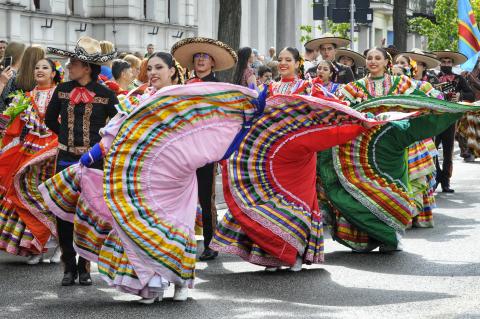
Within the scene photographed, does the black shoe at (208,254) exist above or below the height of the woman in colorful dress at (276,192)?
below

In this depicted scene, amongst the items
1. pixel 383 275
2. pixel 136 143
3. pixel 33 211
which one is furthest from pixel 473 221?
pixel 136 143

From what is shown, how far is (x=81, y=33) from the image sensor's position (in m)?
30.4

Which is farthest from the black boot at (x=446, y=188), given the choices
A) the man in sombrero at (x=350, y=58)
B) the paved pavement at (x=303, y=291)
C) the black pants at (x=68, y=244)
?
the black pants at (x=68, y=244)

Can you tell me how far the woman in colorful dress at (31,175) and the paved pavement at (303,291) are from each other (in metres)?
0.22

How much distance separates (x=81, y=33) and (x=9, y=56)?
728 inches

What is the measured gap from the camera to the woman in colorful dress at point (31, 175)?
36.0 ft

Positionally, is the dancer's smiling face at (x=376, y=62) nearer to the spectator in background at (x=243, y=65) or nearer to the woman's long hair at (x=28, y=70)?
the spectator in background at (x=243, y=65)

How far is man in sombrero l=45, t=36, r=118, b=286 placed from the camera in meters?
9.69

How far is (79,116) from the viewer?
9711mm

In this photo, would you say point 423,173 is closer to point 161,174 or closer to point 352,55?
point 161,174

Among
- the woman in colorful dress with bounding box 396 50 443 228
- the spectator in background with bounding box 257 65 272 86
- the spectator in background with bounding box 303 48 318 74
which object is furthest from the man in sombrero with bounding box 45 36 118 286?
the spectator in background with bounding box 303 48 318 74

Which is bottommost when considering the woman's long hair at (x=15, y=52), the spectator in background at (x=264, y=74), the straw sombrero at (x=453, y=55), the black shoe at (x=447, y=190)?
the black shoe at (x=447, y=190)

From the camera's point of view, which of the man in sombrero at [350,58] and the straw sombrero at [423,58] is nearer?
the straw sombrero at [423,58]

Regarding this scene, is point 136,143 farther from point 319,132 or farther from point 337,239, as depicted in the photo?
point 337,239
